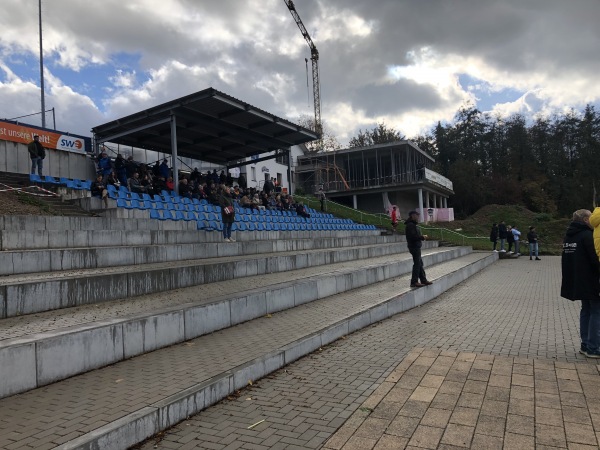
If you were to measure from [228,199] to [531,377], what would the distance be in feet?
33.3

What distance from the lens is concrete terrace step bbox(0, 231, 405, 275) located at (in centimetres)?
710

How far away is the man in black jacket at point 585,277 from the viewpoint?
5.37m

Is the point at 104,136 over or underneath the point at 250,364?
over

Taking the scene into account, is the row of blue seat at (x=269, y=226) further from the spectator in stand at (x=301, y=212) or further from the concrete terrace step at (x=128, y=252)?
the concrete terrace step at (x=128, y=252)

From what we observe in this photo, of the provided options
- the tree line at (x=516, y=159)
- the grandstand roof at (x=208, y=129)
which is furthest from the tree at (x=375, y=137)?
the grandstand roof at (x=208, y=129)

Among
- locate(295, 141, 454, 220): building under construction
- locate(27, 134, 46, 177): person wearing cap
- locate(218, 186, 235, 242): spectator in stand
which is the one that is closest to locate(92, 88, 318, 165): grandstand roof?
locate(27, 134, 46, 177): person wearing cap

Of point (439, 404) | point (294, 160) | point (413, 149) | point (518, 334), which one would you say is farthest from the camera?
point (294, 160)

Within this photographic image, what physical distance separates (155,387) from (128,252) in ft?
17.8

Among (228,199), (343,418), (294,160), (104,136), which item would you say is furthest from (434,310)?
(294,160)

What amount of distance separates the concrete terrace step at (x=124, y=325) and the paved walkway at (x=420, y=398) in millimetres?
1424

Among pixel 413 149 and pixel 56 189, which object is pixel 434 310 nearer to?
pixel 56 189

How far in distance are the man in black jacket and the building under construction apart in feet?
116

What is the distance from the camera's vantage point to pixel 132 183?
50.9 feet

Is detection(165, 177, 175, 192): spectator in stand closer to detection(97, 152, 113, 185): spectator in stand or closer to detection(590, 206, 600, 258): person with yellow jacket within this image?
detection(97, 152, 113, 185): spectator in stand
